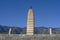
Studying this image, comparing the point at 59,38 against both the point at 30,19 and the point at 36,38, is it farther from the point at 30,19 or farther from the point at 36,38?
the point at 30,19

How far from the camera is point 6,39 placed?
1655 centimetres

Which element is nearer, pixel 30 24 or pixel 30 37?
pixel 30 37

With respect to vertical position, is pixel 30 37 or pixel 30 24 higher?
pixel 30 24

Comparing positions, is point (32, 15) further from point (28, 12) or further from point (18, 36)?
point (18, 36)

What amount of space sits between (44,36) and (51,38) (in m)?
0.62

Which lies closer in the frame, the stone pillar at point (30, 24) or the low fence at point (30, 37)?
the low fence at point (30, 37)

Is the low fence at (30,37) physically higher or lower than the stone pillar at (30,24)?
lower

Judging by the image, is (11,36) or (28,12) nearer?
(11,36)

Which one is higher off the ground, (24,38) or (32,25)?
(32,25)

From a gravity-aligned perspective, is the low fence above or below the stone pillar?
below

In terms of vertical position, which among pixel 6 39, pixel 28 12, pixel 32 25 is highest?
pixel 28 12

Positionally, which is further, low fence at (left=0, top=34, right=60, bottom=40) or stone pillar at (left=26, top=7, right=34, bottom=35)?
stone pillar at (left=26, top=7, right=34, bottom=35)

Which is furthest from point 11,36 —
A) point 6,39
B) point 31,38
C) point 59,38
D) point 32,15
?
point 59,38

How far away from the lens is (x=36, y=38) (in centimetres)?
1658
